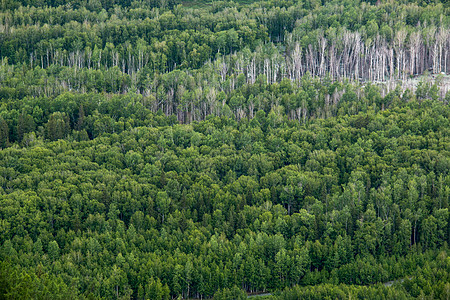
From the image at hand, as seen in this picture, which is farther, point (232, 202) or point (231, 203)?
point (231, 203)

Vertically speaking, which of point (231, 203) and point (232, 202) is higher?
point (232, 202)

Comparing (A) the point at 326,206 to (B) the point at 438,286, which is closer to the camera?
(B) the point at 438,286

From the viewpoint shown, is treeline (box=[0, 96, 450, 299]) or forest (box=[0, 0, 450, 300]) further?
treeline (box=[0, 96, 450, 299])

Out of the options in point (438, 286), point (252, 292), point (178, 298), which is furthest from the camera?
point (252, 292)

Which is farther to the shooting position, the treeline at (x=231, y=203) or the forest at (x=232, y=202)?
the treeline at (x=231, y=203)

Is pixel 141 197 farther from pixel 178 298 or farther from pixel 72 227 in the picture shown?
pixel 178 298

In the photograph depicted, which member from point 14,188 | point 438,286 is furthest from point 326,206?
point 14,188

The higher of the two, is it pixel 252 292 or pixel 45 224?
pixel 45 224

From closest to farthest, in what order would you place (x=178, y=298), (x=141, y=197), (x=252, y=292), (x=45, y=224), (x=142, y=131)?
(x=178, y=298) < (x=252, y=292) < (x=45, y=224) < (x=141, y=197) < (x=142, y=131)
